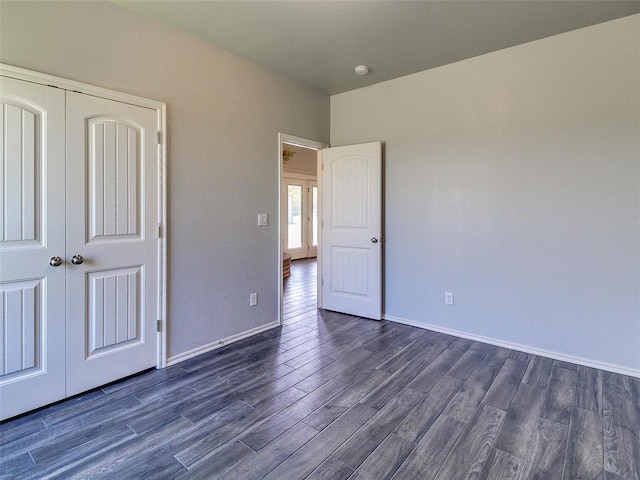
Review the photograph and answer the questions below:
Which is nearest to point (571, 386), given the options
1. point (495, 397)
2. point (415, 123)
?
point (495, 397)

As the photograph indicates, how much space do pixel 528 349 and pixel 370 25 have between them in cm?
307

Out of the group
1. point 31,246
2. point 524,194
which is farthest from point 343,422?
point 524,194

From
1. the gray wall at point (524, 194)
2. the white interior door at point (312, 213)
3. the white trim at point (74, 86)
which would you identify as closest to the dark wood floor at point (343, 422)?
the gray wall at point (524, 194)

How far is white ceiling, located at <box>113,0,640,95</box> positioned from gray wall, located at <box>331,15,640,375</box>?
276mm

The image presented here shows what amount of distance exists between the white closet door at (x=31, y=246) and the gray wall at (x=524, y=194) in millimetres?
3030

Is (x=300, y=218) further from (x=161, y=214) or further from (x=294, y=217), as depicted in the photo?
(x=161, y=214)

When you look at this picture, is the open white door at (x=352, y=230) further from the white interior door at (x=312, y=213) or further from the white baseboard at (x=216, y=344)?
the white interior door at (x=312, y=213)

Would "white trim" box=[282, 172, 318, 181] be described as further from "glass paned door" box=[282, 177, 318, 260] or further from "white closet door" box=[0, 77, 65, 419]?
"white closet door" box=[0, 77, 65, 419]

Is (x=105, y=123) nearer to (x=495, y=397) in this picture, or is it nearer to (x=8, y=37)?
(x=8, y=37)

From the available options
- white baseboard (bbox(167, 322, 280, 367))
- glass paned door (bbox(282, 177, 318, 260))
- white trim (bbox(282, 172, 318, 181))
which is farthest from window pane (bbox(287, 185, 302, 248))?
white baseboard (bbox(167, 322, 280, 367))

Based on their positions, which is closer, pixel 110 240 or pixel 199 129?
pixel 110 240

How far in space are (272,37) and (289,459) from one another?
303 centimetres

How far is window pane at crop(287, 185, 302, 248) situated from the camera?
29.0ft

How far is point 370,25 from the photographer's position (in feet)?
8.89
